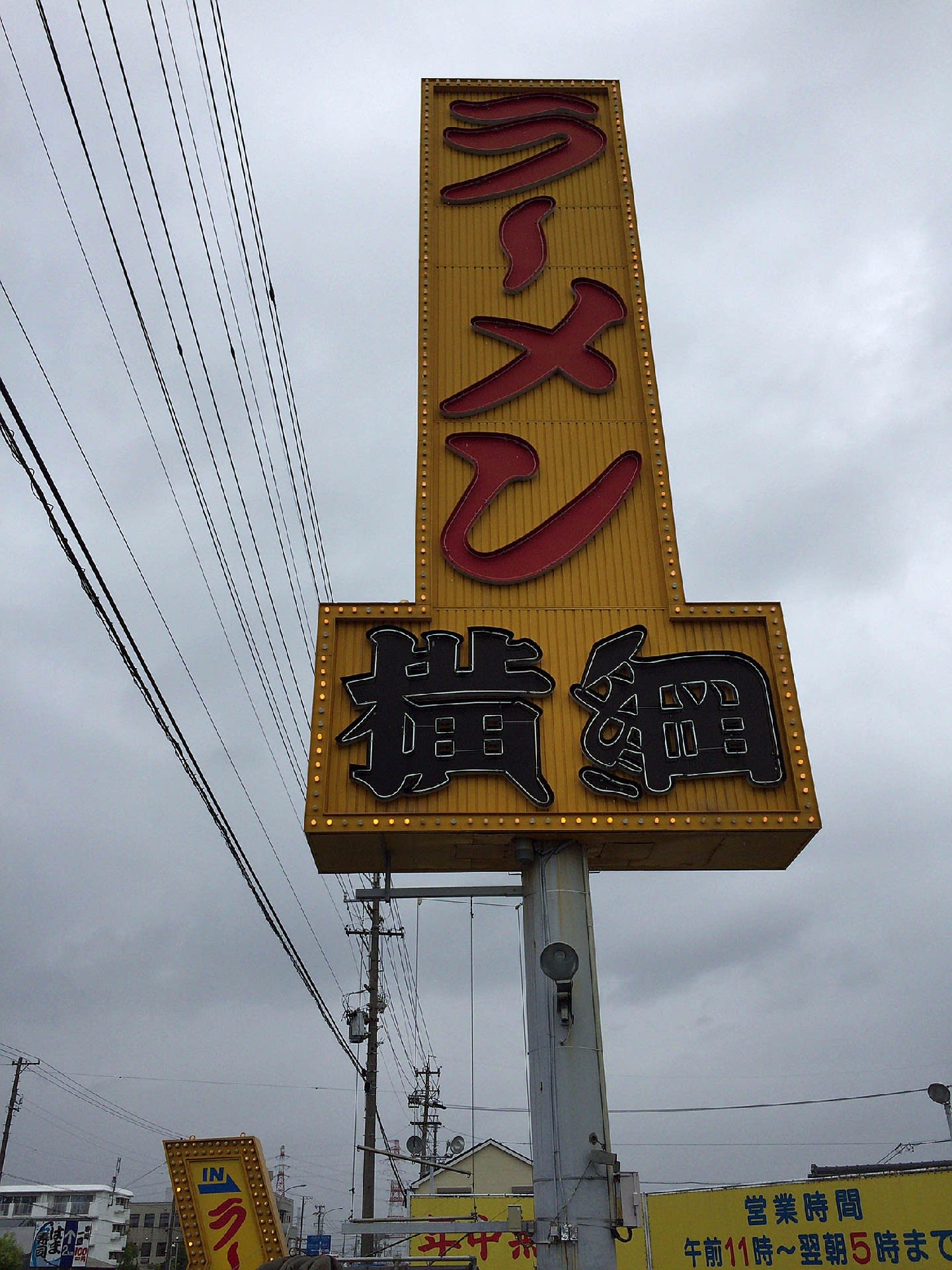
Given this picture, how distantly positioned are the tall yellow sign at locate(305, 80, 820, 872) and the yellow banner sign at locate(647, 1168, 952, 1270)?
9.34 m

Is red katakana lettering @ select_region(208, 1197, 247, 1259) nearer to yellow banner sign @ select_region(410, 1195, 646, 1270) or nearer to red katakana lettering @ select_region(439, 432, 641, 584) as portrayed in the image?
red katakana lettering @ select_region(439, 432, 641, 584)

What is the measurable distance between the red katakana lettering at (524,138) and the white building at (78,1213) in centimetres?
7034

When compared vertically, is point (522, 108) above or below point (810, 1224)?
above

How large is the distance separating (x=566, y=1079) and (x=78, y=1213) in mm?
83030

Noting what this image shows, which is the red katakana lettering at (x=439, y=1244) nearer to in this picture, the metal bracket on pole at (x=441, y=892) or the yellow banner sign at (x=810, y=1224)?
the yellow banner sign at (x=810, y=1224)

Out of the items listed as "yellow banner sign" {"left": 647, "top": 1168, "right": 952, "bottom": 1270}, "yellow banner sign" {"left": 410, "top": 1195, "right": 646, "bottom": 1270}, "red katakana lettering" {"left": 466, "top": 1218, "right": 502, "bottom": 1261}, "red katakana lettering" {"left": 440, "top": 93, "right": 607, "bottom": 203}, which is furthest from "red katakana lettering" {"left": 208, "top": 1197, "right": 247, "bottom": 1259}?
"red katakana lettering" {"left": 440, "top": 93, "right": 607, "bottom": 203}

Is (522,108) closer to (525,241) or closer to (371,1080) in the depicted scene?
(525,241)

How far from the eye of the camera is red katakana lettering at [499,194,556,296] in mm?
15102

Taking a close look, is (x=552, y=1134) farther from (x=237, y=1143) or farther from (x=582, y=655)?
(x=582, y=655)

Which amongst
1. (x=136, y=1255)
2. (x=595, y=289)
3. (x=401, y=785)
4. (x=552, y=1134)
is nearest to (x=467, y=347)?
(x=595, y=289)

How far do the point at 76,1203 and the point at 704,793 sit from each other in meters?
85.2

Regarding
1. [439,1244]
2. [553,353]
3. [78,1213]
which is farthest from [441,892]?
[78,1213]

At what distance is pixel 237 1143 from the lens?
12.2 metres

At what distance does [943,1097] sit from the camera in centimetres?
2202
